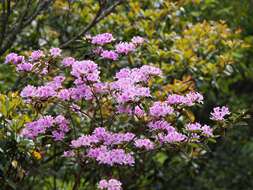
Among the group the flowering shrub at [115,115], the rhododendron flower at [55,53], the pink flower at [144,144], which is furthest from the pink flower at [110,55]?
the pink flower at [144,144]

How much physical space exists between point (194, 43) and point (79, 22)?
1017 millimetres

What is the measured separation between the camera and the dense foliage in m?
3.04

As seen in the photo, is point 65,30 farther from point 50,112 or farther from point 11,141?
point 11,141

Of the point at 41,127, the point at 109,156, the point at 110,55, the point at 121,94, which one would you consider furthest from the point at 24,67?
the point at 109,156

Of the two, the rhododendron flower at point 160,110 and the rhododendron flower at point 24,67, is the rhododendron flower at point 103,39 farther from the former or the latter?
the rhododendron flower at point 160,110

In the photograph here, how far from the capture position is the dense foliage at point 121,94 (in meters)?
3.04

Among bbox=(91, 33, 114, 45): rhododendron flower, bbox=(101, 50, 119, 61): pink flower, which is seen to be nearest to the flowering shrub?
bbox=(101, 50, 119, 61): pink flower

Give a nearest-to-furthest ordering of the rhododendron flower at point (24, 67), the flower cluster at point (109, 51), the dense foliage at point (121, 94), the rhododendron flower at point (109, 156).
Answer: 1. the rhododendron flower at point (109, 156)
2. the dense foliage at point (121, 94)
3. the rhododendron flower at point (24, 67)
4. the flower cluster at point (109, 51)

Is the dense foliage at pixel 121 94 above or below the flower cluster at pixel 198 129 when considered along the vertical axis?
above

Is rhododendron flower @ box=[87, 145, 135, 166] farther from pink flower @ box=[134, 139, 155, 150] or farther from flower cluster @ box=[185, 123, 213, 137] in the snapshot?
flower cluster @ box=[185, 123, 213, 137]

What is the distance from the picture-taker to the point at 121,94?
9.77 feet

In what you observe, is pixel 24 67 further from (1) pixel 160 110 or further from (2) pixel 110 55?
(1) pixel 160 110

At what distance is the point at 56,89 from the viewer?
322 cm

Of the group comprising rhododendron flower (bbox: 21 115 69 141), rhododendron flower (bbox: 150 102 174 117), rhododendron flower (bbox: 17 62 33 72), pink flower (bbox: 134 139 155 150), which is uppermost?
rhododendron flower (bbox: 17 62 33 72)
